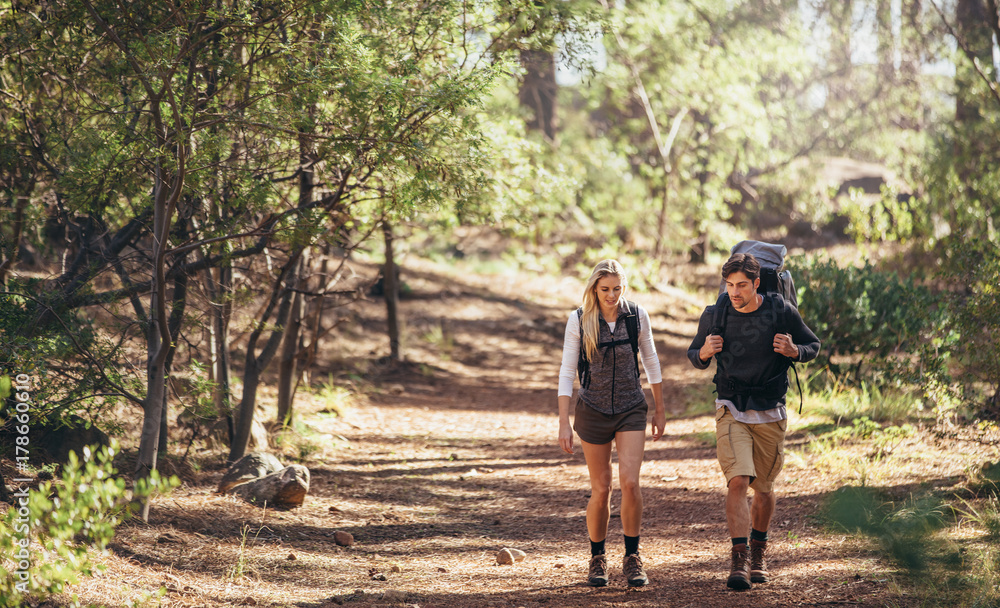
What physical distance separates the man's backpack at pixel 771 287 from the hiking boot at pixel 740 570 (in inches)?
34.7

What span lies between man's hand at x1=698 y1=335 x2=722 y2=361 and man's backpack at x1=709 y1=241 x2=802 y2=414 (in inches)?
3.9

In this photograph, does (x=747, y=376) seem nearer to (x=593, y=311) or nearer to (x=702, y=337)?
(x=702, y=337)

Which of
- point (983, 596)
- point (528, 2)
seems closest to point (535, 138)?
point (528, 2)

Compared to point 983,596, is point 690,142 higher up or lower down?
higher up

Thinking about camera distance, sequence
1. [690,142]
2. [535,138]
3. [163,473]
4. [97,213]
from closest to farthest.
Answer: [97,213], [163,473], [535,138], [690,142]

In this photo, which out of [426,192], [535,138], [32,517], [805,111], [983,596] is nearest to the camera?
[32,517]

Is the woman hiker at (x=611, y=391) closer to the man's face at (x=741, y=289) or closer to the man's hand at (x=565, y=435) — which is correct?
the man's hand at (x=565, y=435)

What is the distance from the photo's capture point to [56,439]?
19.3ft

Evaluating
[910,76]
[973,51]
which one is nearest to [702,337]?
[973,51]

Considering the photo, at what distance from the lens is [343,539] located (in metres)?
5.67

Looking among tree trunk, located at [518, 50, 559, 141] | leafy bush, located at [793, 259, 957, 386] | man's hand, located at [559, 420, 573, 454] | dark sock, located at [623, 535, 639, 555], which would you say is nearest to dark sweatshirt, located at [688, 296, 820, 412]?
man's hand, located at [559, 420, 573, 454]

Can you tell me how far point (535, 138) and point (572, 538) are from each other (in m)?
10.3

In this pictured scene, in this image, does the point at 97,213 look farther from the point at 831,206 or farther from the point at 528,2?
the point at 831,206

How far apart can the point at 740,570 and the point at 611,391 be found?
125 cm
